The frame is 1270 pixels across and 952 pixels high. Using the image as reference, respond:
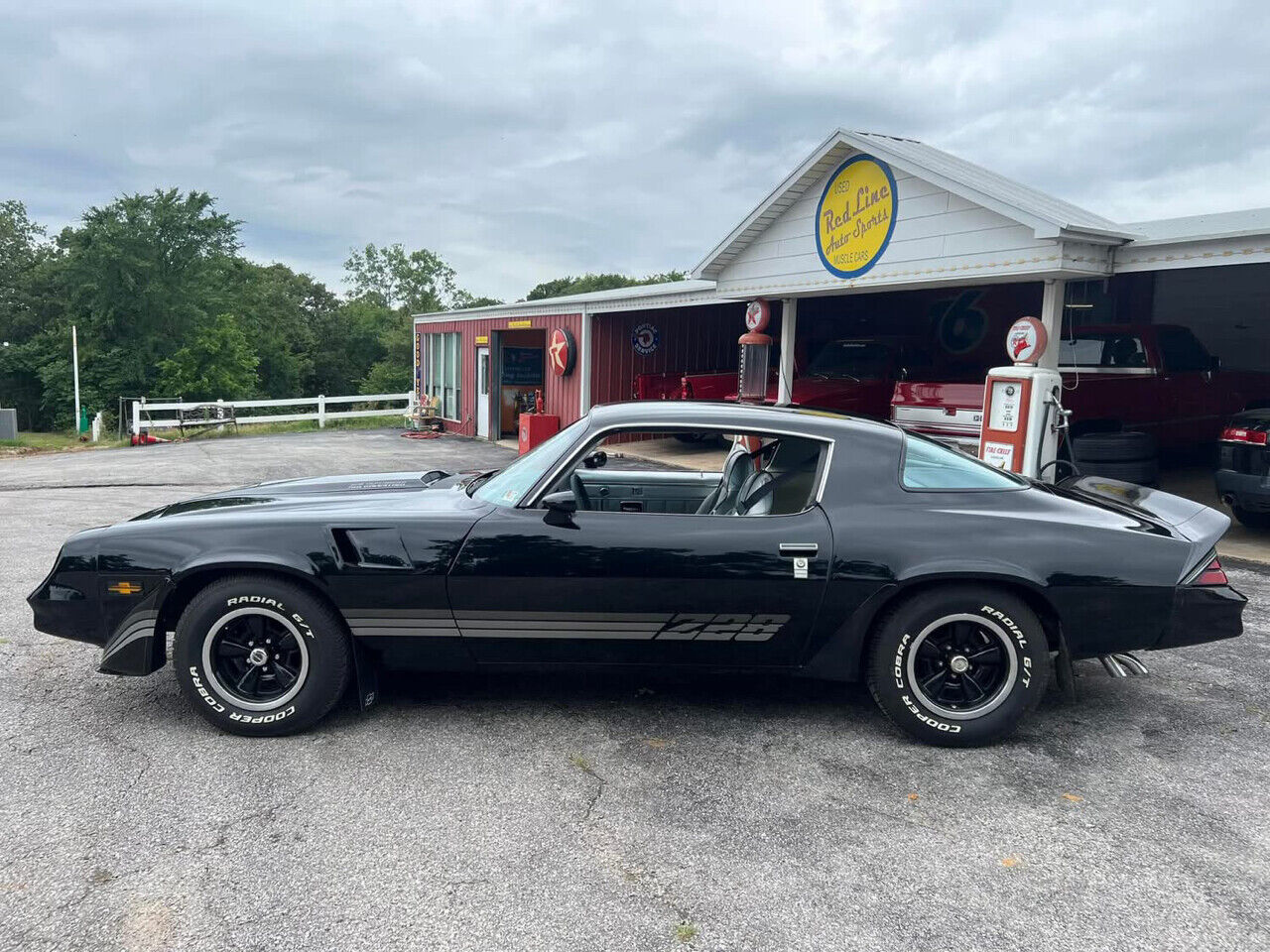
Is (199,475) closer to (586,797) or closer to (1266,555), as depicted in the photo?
(586,797)

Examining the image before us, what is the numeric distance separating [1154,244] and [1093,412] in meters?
2.95

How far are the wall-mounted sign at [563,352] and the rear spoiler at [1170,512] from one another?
13513mm

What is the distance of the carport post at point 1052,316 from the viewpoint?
8.79 metres

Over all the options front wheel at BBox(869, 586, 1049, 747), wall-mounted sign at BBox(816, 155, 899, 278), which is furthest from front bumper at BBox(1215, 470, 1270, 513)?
front wheel at BBox(869, 586, 1049, 747)

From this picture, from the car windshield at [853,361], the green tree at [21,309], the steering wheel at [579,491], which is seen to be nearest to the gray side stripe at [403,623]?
the steering wheel at [579,491]

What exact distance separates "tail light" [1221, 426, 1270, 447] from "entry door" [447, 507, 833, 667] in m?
5.55

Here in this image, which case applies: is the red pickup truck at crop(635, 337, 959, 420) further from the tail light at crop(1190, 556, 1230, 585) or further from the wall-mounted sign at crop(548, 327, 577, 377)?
the tail light at crop(1190, 556, 1230, 585)

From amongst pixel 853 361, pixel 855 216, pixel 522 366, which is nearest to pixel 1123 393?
pixel 853 361

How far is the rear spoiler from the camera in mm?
3744

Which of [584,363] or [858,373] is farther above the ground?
[584,363]

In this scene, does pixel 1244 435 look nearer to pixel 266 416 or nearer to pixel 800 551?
pixel 800 551

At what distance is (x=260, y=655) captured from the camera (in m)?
3.66

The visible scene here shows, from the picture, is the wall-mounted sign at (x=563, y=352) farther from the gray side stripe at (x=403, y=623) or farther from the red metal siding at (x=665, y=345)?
the gray side stripe at (x=403, y=623)

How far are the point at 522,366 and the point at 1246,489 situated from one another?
15397mm
